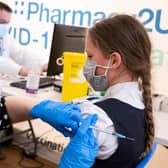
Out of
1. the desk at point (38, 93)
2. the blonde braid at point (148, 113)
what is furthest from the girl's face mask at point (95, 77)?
the desk at point (38, 93)

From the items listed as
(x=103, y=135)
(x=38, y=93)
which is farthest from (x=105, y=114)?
(x=38, y=93)

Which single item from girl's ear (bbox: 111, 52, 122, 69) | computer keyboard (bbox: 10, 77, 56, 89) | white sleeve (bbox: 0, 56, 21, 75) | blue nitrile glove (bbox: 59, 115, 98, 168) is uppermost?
girl's ear (bbox: 111, 52, 122, 69)

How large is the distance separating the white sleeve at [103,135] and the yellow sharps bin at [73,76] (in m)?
0.69

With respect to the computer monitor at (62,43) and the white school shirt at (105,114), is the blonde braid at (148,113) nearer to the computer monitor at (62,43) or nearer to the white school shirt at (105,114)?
the white school shirt at (105,114)

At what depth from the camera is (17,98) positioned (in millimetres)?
1290

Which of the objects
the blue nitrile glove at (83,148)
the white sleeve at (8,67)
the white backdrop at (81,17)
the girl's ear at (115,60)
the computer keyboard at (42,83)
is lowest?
the blue nitrile glove at (83,148)

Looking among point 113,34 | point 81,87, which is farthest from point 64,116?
point 81,87

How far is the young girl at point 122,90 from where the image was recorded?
2.72 feet

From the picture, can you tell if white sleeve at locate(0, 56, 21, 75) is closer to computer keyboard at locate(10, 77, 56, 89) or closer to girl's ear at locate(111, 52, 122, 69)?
computer keyboard at locate(10, 77, 56, 89)

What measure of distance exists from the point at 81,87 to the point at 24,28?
6.64 ft

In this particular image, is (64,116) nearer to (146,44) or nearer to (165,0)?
(146,44)

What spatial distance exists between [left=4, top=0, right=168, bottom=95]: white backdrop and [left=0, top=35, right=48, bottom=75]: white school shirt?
570 mm

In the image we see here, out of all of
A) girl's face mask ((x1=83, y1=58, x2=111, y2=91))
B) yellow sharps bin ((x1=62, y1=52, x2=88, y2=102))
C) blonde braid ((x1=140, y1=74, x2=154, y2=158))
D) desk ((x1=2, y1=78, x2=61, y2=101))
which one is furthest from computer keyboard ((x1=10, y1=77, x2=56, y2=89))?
blonde braid ((x1=140, y1=74, x2=154, y2=158))

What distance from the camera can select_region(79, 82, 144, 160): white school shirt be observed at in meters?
0.81
